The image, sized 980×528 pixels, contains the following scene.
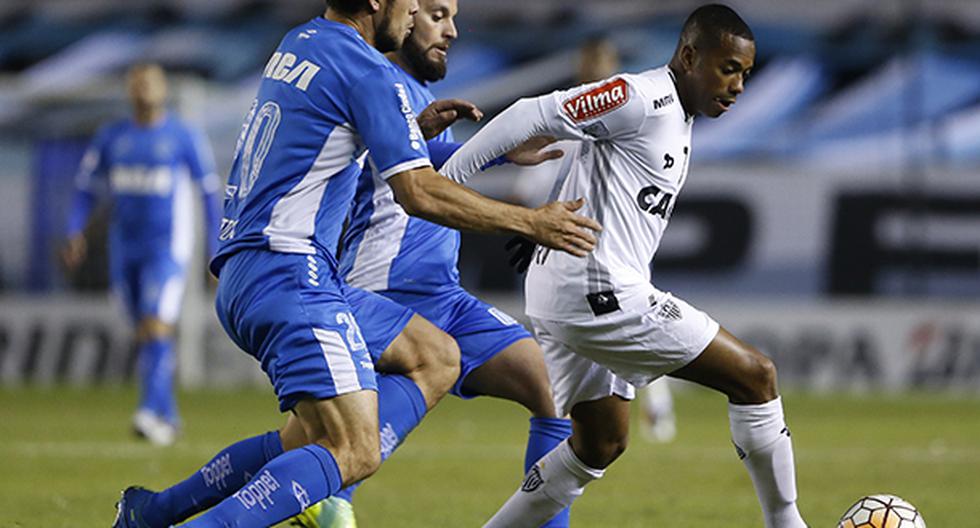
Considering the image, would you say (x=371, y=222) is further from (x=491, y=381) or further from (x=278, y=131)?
(x=278, y=131)

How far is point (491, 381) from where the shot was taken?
20.5 ft

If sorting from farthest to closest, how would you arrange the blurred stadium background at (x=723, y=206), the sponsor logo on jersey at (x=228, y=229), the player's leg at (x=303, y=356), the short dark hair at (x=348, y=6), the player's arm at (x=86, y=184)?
the blurred stadium background at (x=723, y=206) < the player's arm at (x=86, y=184) < the short dark hair at (x=348, y=6) < the sponsor logo on jersey at (x=228, y=229) < the player's leg at (x=303, y=356)

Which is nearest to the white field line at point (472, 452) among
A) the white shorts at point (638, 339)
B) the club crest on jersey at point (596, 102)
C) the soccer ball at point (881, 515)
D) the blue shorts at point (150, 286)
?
the blue shorts at point (150, 286)

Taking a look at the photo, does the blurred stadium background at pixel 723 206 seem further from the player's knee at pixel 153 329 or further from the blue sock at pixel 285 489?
the blue sock at pixel 285 489

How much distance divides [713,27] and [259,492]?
229 cm

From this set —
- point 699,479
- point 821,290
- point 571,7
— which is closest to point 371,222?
point 699,479

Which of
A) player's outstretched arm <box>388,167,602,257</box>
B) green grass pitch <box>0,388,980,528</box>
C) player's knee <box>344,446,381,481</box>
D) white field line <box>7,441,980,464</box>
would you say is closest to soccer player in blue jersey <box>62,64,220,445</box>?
green grass pitch <box>0,388,980,528</box>

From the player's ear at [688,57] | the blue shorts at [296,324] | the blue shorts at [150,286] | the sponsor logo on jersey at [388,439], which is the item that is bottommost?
the blue shorts at [150,286]

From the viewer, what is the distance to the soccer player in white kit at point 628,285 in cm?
550

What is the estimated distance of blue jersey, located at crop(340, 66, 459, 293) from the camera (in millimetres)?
6219

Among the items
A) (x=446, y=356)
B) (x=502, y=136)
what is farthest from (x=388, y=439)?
(x=502, y=136)

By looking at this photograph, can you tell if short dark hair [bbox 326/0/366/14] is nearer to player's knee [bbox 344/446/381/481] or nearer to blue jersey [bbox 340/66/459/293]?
blue jersey [bbox 340/66/459/293]

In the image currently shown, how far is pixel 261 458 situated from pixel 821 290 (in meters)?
13.6

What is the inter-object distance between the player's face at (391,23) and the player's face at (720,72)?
1103mm
